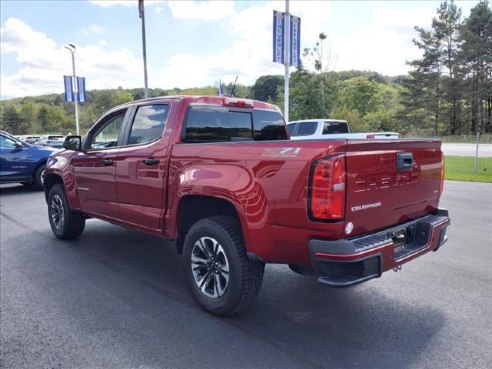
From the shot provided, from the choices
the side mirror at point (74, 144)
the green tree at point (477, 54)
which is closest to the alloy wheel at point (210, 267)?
the side mirror at point (74, 144)

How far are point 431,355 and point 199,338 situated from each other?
5.58 ft

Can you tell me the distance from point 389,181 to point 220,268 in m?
1.57

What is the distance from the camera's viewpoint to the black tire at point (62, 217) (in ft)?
19.1

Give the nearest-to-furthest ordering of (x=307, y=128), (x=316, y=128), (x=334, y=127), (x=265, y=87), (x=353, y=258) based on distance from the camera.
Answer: (x=353, y=258) → (x=316, y=128) → (x=307, y=128) → (x=334, y=127) → (x=265, y=87)

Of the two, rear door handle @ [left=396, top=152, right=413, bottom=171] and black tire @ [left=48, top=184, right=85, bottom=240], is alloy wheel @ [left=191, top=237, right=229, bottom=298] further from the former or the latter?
black tire @ [left=48, top=184, right=85, bottom=240]

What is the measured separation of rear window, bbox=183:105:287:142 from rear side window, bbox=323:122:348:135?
11603 millimetres

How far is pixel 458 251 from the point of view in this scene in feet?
17.8

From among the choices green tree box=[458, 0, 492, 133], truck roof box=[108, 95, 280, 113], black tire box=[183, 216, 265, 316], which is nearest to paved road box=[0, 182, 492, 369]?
black tire box=[183, 216, 265, 316]

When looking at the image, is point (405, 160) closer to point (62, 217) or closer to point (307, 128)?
point (62, 217)

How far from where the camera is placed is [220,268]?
3.49 meters

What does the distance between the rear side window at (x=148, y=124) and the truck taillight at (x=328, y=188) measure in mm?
2007

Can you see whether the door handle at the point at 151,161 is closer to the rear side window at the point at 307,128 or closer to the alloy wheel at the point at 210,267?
the alloy wheel at the point at 210,267

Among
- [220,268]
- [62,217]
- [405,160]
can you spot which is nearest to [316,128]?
[62,217]

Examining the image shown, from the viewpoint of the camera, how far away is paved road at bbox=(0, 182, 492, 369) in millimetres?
2865
